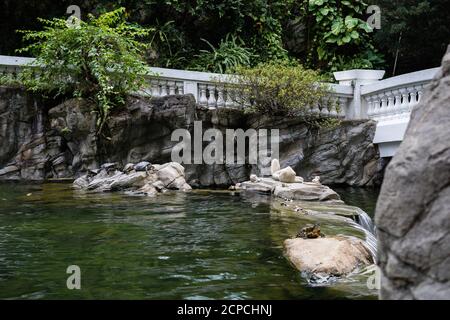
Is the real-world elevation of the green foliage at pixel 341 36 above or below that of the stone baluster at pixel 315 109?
above

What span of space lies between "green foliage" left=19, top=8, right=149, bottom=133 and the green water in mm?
4385

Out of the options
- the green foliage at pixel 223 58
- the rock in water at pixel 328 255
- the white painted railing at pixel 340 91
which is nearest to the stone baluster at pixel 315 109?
the white painted railing at pixel 340 91

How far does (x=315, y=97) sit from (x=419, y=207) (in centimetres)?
1182

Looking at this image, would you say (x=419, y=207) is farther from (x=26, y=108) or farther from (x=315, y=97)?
(x=26, y=108)

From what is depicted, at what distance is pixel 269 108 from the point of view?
14.7m

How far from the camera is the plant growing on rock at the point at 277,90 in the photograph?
14.3 meters

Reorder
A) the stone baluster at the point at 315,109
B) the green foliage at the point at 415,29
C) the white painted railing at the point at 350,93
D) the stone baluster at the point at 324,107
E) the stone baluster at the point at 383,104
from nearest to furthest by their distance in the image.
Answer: the white painted railing at the point at 350,93
the stone baluster at the point at 383,104
the stone baluster at the point at 315,109
the stone baluster at the point at 324,107
the green foliage at the point at 415,29

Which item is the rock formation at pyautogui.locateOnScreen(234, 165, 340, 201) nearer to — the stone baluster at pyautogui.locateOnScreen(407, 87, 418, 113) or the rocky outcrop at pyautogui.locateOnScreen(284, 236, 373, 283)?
the stone baluster at pyautogui.locateOnScreen(407, 87, 418, 113)

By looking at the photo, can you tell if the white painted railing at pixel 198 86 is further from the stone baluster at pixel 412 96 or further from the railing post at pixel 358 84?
the stone baluster at pixel 412 96

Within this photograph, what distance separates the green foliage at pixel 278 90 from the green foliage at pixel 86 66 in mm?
2856

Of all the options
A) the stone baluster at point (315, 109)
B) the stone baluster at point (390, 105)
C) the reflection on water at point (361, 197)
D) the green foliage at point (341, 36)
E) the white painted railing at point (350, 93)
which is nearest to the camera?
the reflection on water at point (361, 197)

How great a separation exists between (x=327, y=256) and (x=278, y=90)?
9383mm

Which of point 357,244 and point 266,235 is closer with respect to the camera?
point 357,244
